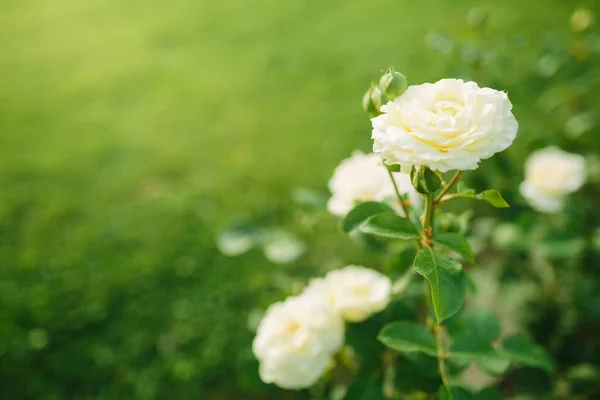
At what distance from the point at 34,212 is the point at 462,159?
8.51ft

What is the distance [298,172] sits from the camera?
288cm

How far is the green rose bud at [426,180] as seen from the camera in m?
0.77

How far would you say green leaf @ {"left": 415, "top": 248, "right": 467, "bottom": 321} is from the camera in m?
0.77

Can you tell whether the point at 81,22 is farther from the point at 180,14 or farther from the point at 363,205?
the point at 363,205

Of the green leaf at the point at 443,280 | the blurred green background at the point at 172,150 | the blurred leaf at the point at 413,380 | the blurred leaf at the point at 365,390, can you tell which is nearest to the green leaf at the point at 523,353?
the blurred leaf at the point at 413,380

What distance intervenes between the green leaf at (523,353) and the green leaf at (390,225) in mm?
389

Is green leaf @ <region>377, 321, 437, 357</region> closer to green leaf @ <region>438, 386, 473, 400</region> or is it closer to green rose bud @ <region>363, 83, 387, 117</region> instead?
green leaf @ <region>438, 386, 473, 400</region>

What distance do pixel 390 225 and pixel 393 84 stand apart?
0.73 ft

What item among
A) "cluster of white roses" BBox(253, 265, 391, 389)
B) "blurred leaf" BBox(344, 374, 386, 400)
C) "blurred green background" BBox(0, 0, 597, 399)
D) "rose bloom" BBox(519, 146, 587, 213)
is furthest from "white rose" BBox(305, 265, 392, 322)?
"rose bloom" BBox(519, 146, 587, 213)

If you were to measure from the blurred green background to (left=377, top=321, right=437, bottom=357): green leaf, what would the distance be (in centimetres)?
51

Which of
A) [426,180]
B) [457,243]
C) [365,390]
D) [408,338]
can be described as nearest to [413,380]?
[365,390]

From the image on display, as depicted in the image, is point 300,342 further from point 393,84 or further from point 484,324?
point 393,84

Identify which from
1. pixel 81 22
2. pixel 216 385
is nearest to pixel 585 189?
pixel 216 385

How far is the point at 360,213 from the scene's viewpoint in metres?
0.95
